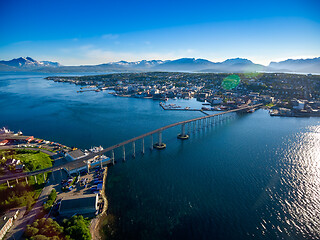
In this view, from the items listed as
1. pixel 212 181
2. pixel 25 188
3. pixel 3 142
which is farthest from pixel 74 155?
pixel 212 181

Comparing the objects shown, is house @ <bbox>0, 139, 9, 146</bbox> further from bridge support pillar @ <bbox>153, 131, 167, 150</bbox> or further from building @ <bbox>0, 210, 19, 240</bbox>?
bridge support pillar @ <bbox>153, 131, 167, 150</bbox>

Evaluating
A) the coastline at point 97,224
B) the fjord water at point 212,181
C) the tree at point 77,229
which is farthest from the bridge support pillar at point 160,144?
the tree at point 77,229

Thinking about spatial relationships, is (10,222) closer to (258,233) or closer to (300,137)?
(258,233)

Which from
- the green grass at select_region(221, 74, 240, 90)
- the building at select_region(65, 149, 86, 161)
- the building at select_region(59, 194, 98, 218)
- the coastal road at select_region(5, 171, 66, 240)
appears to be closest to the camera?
the coastal road at select_region(5, 171, 66, 240)

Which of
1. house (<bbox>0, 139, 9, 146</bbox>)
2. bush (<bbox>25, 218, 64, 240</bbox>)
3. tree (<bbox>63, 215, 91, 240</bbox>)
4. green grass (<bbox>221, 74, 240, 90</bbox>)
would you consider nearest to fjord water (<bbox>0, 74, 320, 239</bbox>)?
tree (<bbox>63, 215, 91, 240</bbox>)

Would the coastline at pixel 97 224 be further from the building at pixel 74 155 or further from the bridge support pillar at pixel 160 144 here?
the bridge support pillar at pixel 160 144
